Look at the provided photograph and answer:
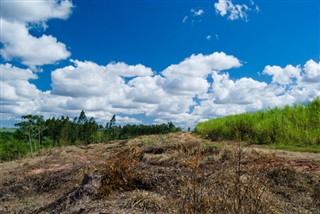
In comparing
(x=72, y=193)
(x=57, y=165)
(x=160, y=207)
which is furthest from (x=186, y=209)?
(x=57, y=165)

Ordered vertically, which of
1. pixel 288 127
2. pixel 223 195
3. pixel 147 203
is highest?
pixel 288 127

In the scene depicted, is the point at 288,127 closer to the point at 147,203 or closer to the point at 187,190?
the point at 147,203

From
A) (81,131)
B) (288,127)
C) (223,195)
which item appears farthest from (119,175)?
(81,131)

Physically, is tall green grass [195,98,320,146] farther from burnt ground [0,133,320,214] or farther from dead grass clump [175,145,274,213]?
dead grass clump [175,145,274,213]

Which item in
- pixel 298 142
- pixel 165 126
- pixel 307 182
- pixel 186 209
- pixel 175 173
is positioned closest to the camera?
pixel 186 209

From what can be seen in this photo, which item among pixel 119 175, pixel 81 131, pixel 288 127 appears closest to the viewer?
pixel 119 175

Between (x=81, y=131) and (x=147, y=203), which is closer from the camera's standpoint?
(x=147, y=203)

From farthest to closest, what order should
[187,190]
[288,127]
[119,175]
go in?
[288,127], [119,175], [187,190]

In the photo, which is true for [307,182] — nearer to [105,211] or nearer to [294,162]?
[294,162]

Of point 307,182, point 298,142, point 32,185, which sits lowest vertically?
point 32,185

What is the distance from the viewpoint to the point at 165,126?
50156mm

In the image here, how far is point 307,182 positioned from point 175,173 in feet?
6.28

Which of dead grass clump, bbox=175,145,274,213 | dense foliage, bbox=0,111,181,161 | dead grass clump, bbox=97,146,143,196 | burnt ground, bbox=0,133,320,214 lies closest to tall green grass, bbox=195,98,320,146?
burnt ground, bbox=0,133,320,214

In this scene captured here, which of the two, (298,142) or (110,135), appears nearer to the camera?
(298,142)
